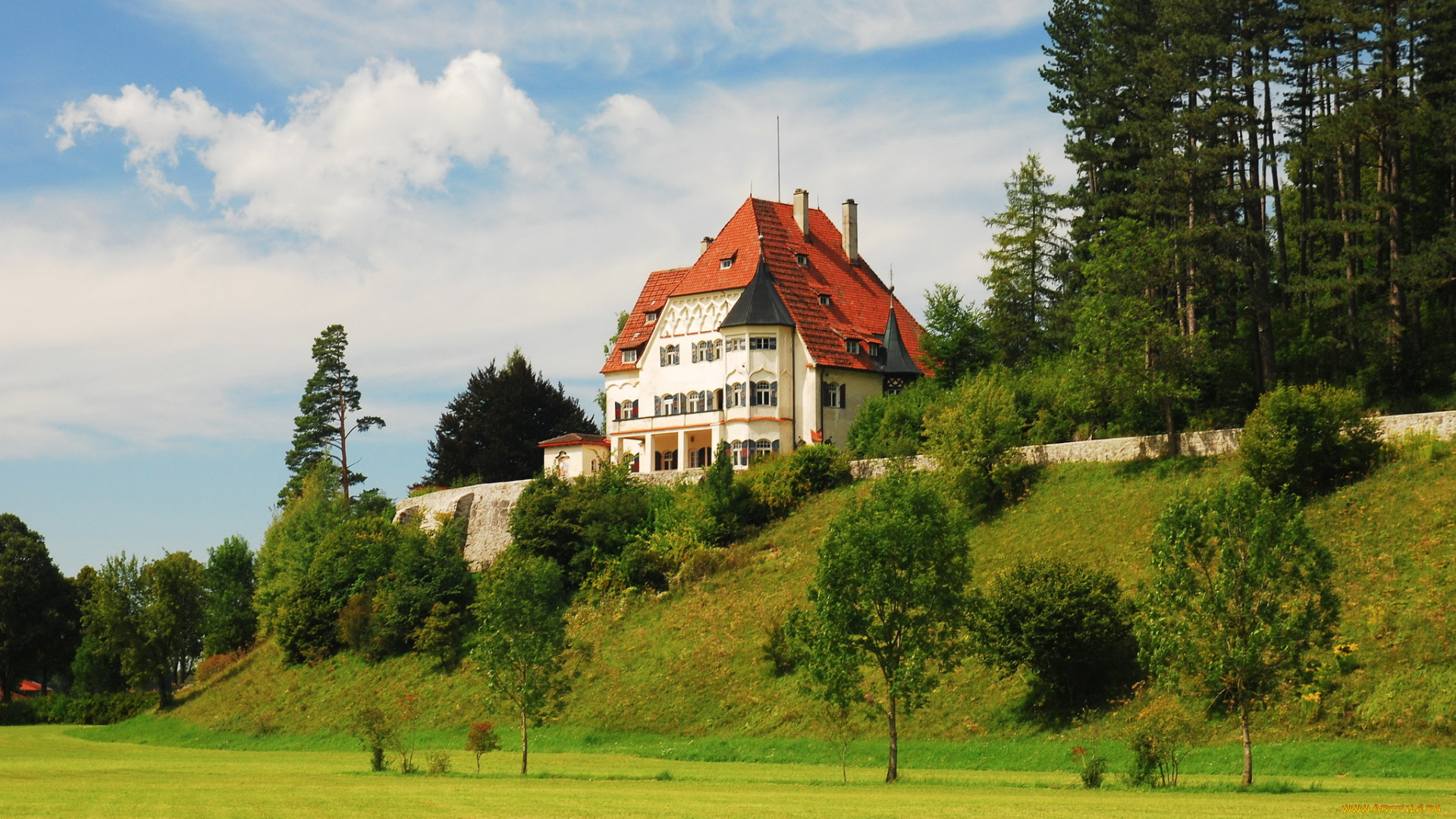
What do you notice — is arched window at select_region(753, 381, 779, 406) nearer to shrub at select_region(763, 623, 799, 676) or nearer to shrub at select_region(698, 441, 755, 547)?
shrub at select_region(698, 441, 755, 547)

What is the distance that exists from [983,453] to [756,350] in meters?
17.1

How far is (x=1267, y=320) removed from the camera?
2002 inches

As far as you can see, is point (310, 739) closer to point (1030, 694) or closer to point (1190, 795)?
point (1030, 694)

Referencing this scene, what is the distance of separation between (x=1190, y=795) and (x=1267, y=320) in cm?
2885

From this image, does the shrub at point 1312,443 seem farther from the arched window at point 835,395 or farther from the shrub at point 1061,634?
the arched window at point 835,395

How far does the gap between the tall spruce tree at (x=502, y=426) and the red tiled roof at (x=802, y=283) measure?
38.9 ft

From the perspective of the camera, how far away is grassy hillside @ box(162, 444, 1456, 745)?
33.8 m

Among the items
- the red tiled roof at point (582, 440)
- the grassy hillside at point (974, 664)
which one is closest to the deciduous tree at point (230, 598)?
the grassy hillside at point (974, 664)

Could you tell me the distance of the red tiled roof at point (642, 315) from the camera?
71.5 metres

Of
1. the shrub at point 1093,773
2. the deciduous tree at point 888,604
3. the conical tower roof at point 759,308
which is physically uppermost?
the conical tower roof at point 759,308

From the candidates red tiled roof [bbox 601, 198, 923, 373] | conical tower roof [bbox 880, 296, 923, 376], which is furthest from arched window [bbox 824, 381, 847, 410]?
conical tower roof [bbox 880, 296, 923, 376]

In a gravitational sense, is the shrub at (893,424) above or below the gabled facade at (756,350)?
below

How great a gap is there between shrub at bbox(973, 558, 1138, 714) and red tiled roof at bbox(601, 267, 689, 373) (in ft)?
111

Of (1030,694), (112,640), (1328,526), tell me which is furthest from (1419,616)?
(112,640)
